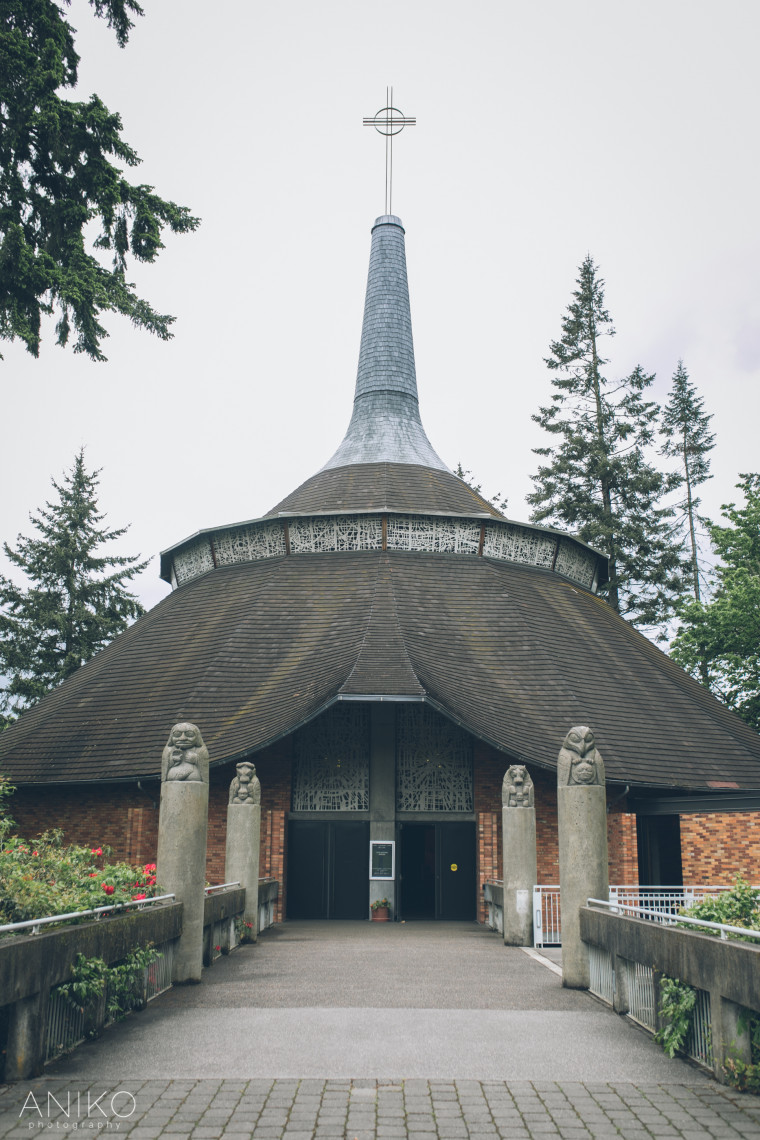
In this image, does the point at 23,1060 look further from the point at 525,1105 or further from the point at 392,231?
the point at 392,231

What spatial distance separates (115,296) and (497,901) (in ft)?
39.2

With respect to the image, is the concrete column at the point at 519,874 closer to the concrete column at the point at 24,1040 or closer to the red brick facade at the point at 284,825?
the red brick facade at the point at 284,825

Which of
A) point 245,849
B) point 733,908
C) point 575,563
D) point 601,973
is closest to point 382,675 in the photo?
point 245,849

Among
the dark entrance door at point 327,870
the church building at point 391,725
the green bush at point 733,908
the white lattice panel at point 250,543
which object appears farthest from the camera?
the white lattice panel at point 250,543

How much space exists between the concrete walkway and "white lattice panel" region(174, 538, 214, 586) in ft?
64.5

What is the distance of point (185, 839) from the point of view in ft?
33.8

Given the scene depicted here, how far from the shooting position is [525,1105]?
560 cm

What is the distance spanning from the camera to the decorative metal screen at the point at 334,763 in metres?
21.2

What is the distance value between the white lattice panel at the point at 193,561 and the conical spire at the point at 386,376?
562 centimetres

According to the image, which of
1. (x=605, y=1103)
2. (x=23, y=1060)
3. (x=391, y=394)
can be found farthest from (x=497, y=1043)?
(x=391, y=394)

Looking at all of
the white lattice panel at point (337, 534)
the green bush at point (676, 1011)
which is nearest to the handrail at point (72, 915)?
the green bush at point (676, 1011)

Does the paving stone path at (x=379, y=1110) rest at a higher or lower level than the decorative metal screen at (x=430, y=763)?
lower

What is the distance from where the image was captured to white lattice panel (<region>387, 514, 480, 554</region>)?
87.4ft

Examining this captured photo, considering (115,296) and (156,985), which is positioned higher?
(115,296)
